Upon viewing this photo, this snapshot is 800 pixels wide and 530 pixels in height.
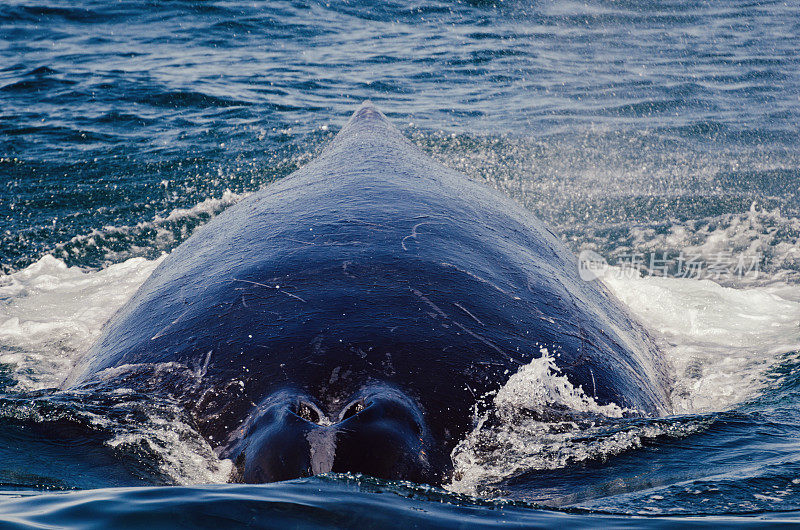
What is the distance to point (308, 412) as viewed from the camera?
3260 mm

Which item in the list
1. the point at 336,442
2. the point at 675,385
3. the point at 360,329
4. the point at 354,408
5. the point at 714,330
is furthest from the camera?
the point at 714,330

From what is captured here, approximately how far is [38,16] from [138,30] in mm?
3145

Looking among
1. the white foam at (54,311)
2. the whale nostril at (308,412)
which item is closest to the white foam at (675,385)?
the whale nostril at (308,412)

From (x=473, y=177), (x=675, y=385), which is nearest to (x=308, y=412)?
(x=675, y=385)

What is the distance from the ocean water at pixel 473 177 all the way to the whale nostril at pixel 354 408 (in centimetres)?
38

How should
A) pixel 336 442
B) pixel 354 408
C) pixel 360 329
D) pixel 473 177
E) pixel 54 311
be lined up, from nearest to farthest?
1. pixel 336 442
2. pixel 354 408
3. pixel 360 329
4. pixel 54 311
5. pixel 473 177


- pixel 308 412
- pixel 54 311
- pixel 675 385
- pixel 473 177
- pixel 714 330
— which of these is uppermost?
pixel 308 412

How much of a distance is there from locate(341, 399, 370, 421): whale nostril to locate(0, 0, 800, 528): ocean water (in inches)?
15.0

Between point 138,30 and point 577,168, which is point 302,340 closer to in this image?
point 577,168

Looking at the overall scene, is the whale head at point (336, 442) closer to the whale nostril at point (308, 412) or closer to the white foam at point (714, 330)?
the whale nostril at point (308, 412)

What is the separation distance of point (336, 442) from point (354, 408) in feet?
0.94

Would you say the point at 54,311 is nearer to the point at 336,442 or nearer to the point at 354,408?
the point at 354,408

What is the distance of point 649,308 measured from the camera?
842 cm

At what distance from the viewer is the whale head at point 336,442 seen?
2963 mm
